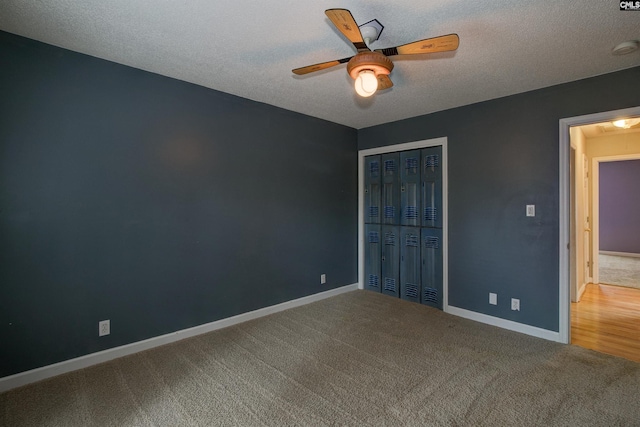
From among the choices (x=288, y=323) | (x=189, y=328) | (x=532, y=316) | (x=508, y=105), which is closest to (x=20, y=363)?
(x=189, y=328)

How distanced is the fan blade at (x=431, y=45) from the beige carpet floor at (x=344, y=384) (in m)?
2.24

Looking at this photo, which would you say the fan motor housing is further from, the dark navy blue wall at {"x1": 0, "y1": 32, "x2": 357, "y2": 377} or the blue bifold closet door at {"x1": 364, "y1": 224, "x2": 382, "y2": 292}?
the blue bifold closet door at {"x1": 364, "y1": 224, "x2": 382, "y2": 292}

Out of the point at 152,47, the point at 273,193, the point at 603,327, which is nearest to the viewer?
the point at 152,47

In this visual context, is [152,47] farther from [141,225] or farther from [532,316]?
[532,316]

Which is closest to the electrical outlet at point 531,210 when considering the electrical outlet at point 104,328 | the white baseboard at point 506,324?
the white baseboard at point 506,324

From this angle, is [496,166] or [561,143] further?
[496,166]

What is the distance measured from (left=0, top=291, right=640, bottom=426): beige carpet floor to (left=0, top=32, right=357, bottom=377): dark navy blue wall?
43 cm

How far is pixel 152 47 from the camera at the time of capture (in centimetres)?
236

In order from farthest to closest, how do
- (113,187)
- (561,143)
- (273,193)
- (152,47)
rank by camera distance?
(273,193)
(561,143)
(113,187)
(152,47)

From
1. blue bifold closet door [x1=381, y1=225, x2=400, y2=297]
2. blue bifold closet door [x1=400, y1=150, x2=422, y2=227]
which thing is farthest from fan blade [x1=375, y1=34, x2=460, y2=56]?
blue bifold closet door [x1=381, y1=225, x2=400, y2=297]

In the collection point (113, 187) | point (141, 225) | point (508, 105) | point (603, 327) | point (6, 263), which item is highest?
point (508, 105)

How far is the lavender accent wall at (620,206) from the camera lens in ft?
23.8

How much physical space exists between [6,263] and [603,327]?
5.47 m

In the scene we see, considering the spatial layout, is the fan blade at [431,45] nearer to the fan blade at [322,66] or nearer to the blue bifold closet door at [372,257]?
the fan blade at [322,66]
